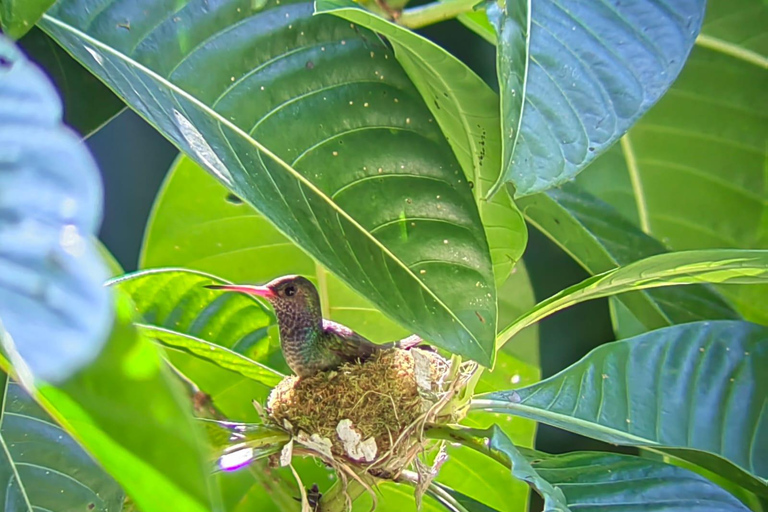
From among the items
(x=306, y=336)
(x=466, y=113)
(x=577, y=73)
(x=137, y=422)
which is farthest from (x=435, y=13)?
(x=137, y=422)

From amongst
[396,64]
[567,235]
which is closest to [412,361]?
[567,235]

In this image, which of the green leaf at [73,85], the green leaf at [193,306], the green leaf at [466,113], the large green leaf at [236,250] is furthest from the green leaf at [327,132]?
the large green leaf at [236,250]

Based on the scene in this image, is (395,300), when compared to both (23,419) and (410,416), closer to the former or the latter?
(410,416)

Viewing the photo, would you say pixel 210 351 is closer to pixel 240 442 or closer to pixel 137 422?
pixel 240 442

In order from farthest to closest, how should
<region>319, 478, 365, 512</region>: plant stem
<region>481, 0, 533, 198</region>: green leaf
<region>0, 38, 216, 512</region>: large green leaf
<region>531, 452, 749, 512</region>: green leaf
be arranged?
<region>319, 478, 365, 512</region>: plant stem → <region>531, 452, 749, 512</region>: green leaf → <region>481, 0, 533, 198</region>: green leaf → <region>0, 38, 216, 512</region>: large green leaf

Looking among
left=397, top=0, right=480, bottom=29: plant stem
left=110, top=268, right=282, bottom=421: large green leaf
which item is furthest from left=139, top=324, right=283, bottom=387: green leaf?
left=397, top=0, right=480, bottom=29: plant stem

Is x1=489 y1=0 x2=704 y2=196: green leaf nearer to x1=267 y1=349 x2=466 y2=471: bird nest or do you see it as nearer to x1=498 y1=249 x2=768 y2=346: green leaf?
x1=498 y1=249 x2=768 y2=346: green leaf
